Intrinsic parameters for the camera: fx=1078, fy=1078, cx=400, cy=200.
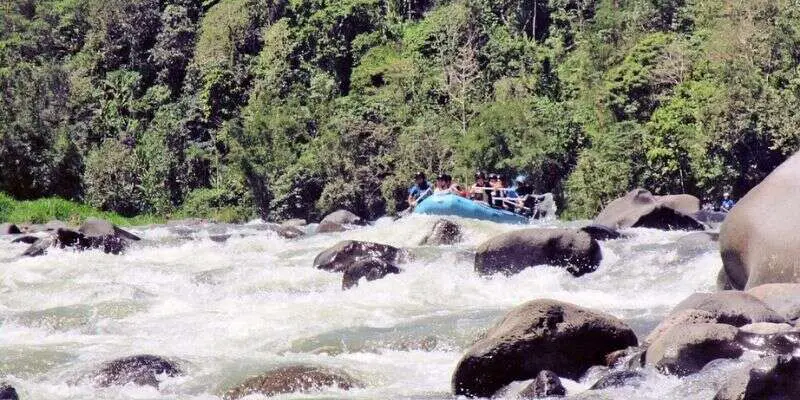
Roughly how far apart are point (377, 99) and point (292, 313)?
28.6m

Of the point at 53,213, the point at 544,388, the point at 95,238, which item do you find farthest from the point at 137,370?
the point at 53,213

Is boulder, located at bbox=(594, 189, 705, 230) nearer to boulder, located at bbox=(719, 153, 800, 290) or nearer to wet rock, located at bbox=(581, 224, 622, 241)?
wet rock, located at bbox=(581, 224, 622, 241)

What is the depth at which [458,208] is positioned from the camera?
71.8 ft

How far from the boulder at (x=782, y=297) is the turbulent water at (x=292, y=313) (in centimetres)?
116

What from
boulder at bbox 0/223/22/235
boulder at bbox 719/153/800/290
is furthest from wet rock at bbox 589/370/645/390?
boulder at bbox 0/223/22/235

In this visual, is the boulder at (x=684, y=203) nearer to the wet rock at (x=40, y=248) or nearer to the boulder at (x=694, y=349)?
the wet rock at (x=40, y=248)

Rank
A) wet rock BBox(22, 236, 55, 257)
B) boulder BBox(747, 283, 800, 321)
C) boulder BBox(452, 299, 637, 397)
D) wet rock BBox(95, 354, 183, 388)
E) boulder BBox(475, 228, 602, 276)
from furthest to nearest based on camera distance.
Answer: wet rock BBox(22, 236, 55, 257) < boulder BBox(475, 228, 602, 276) < wet rock BBox(95, 354, 183, 388) < boulder BBox(747, 283, 800, 321) < boulder BBox(452, 299, 637, 397)

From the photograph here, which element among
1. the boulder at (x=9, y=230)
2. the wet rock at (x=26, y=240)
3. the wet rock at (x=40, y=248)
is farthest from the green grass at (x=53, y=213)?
the wet rock at (x=40, y=248)

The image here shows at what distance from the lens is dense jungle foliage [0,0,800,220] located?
29938mm

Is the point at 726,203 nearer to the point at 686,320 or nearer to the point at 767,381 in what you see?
the point at 686,320

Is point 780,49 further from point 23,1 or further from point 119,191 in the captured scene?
point 23,1

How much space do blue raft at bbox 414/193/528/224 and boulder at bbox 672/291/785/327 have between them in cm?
1335

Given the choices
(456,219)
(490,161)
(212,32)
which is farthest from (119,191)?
(456,219)

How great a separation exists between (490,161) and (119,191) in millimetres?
15765
